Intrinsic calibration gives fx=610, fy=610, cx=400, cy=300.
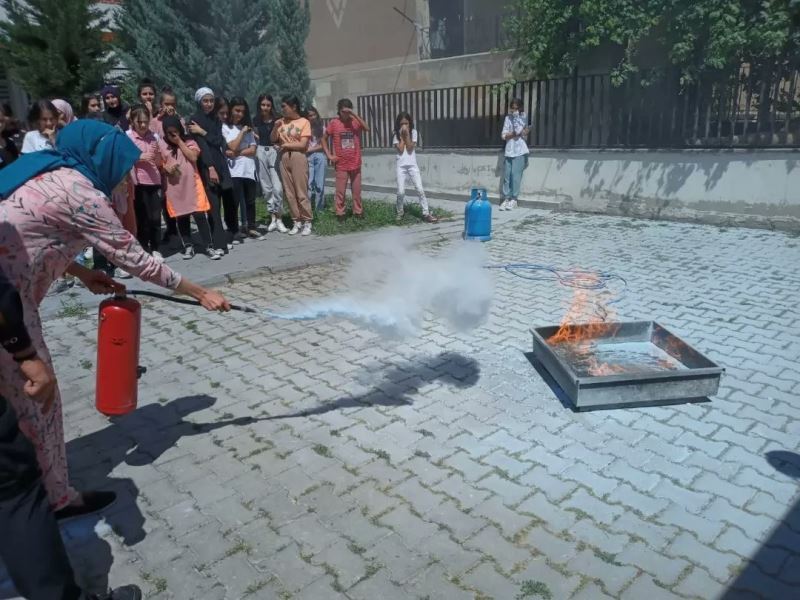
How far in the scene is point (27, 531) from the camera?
2.42m

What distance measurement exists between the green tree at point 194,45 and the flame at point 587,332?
34.9 ft

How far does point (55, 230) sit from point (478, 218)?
7578mm

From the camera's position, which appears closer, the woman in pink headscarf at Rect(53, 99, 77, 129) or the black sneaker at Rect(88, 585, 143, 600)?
the black sneaker at Rect(88, 585, 143, 600)

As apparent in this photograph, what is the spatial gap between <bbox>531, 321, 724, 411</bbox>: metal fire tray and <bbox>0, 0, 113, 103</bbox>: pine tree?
13295mm

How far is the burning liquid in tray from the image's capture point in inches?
192

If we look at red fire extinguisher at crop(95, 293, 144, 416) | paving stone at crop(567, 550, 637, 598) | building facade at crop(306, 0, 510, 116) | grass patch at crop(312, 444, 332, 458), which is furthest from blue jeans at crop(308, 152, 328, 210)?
paving stone at crop(567, 550, 637, 598)

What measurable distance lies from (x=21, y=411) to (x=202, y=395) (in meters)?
2.13

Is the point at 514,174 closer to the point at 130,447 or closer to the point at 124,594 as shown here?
the point at 130,447

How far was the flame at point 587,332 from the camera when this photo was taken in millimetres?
4902

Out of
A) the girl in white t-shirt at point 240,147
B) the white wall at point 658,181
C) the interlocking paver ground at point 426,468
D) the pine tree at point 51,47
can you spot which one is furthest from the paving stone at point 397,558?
the pine tree at point 51,47

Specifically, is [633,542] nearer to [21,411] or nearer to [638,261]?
[21,411]

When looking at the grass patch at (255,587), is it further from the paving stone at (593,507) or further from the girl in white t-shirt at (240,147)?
the girl in white t-shirt at (240,147)

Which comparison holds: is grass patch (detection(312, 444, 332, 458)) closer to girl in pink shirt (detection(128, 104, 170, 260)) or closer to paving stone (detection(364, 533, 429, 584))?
paving stone (detection(364, 533, 429, 584))

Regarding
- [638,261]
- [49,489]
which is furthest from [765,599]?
[638,261]
